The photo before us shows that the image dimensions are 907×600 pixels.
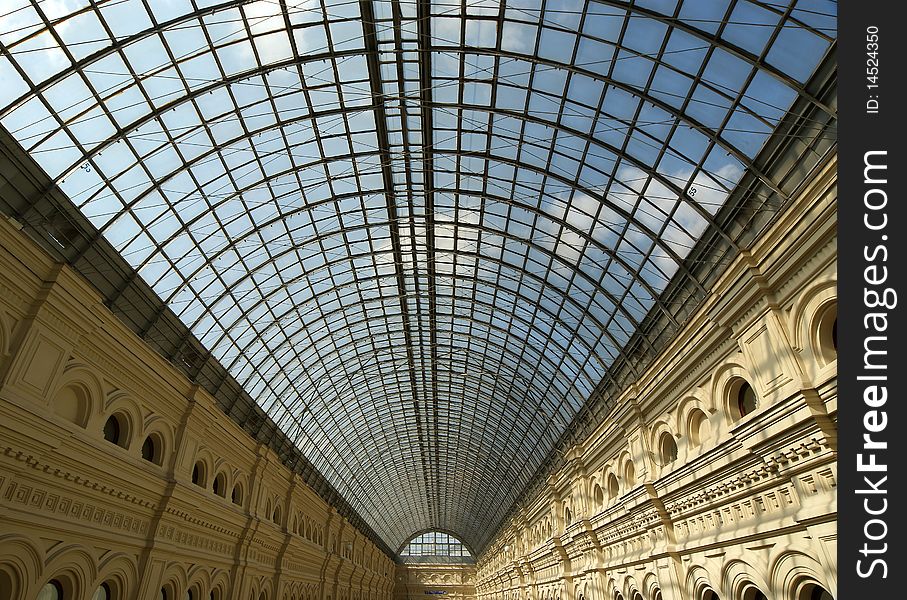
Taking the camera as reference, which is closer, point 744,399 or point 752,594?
point 752,594

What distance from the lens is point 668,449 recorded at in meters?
27.2

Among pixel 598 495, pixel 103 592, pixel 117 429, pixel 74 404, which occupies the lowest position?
pixel 103 592

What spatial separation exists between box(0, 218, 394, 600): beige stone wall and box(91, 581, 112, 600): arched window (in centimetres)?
21

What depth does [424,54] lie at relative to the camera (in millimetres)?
24969

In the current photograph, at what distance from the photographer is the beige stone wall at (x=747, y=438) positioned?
651 inches

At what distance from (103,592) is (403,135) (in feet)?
78.2

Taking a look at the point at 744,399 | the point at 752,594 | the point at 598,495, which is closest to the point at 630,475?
the point at 598,495

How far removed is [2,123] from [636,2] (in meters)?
21.7

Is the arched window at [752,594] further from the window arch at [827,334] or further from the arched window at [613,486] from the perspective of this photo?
the arched window at [613,486]

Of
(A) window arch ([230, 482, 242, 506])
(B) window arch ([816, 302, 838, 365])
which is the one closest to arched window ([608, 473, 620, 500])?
(B) window arch ([816, 302, 838, 365])

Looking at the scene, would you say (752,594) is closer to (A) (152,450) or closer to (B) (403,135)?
(B) (403,135)

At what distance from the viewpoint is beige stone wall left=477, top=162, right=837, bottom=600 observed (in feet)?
54.3

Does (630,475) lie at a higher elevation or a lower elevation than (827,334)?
lower
